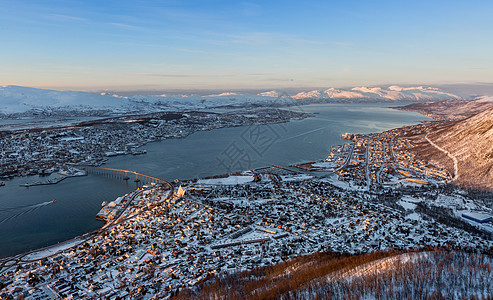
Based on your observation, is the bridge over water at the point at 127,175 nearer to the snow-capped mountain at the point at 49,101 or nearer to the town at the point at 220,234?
the town at the point at 220,234

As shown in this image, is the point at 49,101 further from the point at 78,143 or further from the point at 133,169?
the point at 133,169

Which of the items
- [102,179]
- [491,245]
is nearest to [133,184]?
[102,179]

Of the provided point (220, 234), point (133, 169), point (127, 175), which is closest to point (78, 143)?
point (133, 169)

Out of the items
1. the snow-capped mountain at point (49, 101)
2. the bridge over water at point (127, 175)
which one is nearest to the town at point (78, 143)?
the bridge over water at point (127, 175)

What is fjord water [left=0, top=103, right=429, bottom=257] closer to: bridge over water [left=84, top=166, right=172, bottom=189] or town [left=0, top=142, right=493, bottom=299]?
bridge over water [left=84, top=166, right=172, bottom=189]

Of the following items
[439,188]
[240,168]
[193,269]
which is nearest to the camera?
[193,269]

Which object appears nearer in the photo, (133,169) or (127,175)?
(127,175)

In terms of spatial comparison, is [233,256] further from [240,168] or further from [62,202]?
[240,168]
